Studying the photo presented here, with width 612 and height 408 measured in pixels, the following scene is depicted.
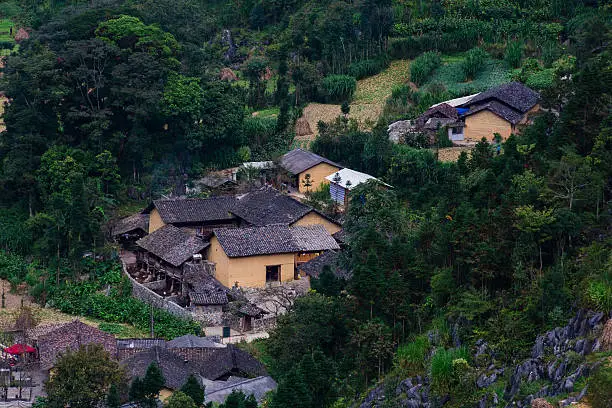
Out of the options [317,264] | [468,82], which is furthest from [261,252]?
[468,82]

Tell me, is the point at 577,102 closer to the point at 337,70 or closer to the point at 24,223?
the point at 24,223

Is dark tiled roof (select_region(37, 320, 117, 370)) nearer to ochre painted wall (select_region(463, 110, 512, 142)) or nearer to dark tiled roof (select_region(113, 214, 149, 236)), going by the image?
dark tiled roof (select_region(113, 214, 149, 236))

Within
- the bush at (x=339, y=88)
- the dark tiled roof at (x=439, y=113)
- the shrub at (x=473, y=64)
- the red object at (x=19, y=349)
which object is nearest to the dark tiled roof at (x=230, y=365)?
the red object at (x=19, y=349)

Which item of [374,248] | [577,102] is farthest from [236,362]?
[577,102]

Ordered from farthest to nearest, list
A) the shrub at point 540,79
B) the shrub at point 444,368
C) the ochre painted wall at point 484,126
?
the shrub at point 540,79 → the ochre painted wall at point 484,126 → the shrub at point 444,368

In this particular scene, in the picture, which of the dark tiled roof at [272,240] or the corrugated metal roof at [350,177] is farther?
the corrugated metal roof at [350,177]

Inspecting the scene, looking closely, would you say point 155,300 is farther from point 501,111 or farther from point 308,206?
point 501,111

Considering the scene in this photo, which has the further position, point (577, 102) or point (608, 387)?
point (577, 102)

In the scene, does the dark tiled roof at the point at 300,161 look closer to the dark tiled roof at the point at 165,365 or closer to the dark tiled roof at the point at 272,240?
the dark tiled roof at the point at 272,240
